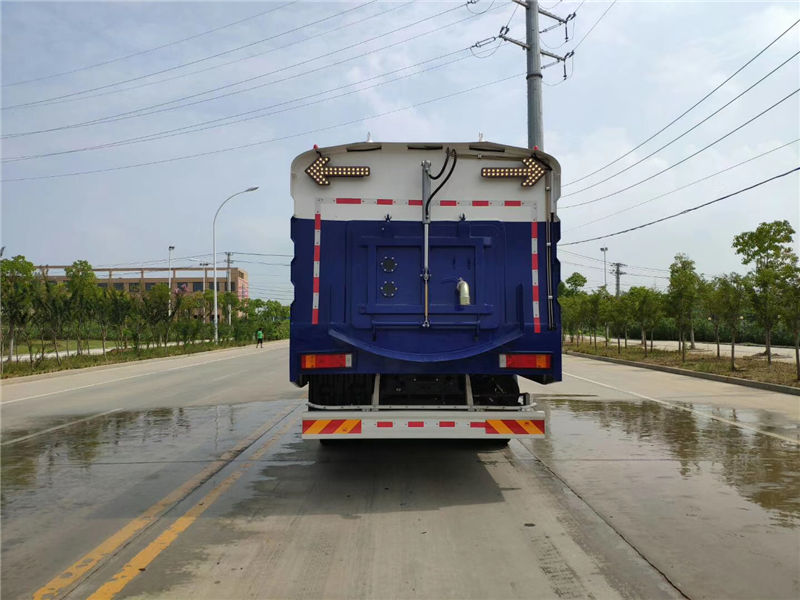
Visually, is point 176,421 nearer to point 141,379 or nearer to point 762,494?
point 762,494

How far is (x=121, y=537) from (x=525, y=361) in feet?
13.0

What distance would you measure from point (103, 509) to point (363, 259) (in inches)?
132

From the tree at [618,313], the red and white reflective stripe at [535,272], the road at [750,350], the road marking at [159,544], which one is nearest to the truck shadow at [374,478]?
the road marking at [159,544]

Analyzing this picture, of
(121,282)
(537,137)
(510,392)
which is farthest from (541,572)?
(121,282)

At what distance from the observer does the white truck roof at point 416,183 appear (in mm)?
6641

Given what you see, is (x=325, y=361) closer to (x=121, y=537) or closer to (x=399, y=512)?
(x=399, y=512)

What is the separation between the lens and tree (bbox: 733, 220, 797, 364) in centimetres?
1919

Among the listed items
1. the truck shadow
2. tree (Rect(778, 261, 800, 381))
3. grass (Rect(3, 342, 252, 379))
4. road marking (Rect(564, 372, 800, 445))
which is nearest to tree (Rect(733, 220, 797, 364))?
tree (Rect(778, 261, 800, 381))

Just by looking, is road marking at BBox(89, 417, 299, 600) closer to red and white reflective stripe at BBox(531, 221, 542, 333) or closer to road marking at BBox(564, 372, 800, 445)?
red and white reflective stripe at BBox(531, 221, 542, 333)

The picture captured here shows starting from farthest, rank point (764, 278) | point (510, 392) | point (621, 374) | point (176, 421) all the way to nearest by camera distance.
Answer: point (621, 374) < point (764, 278) < point (176, 421) < point (510, 392)

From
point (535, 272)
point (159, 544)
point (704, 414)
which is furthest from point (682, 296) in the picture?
point (159, 544)

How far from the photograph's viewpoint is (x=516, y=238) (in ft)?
21.9

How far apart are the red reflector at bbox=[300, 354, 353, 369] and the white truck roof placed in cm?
140

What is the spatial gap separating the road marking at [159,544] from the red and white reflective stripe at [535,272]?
3.55 metres
